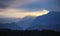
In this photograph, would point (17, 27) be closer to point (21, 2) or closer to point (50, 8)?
point (21, 2)

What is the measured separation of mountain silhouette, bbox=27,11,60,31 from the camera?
1428 millimetres

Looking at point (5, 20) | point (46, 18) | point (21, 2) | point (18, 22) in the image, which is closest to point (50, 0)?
point (46, 18)

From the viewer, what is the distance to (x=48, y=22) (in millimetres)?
1444

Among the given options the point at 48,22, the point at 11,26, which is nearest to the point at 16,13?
the point at 11,26

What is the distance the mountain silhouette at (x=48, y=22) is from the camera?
1428 millimetres
